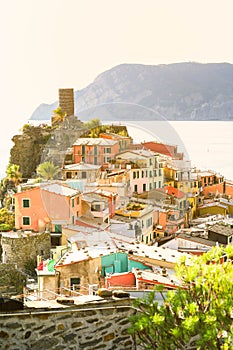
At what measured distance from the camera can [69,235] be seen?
538 inches

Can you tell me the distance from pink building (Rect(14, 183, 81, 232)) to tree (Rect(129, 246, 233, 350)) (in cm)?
1105

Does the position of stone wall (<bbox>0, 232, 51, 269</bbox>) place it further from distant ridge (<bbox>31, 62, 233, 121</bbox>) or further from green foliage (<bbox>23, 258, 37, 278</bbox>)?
distant ridge (<bbox>31, 62, 233, 121</bbox>)

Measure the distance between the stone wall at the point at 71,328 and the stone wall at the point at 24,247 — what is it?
11.0 meters

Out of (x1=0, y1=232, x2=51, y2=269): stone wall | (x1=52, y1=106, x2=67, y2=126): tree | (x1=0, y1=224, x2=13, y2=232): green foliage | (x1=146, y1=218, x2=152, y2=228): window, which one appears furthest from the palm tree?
(x1=0, y1=232, x2=51, y2=269): stone wall

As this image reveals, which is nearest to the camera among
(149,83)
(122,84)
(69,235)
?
(69,235)

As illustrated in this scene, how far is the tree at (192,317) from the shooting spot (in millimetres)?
2984

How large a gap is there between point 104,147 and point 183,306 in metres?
16.2

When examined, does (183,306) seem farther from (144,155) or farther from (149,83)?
(149,83)

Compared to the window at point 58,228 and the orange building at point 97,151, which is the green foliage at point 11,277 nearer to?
the window at point 58,228

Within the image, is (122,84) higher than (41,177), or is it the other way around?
(122,84)

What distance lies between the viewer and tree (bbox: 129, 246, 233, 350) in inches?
117

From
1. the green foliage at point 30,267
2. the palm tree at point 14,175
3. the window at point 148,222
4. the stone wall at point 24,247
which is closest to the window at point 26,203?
the stone wall at point 24,247

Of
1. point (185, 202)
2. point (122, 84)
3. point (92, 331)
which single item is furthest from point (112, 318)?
point (122, 84)

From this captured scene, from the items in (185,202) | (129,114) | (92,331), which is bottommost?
(185,202)
